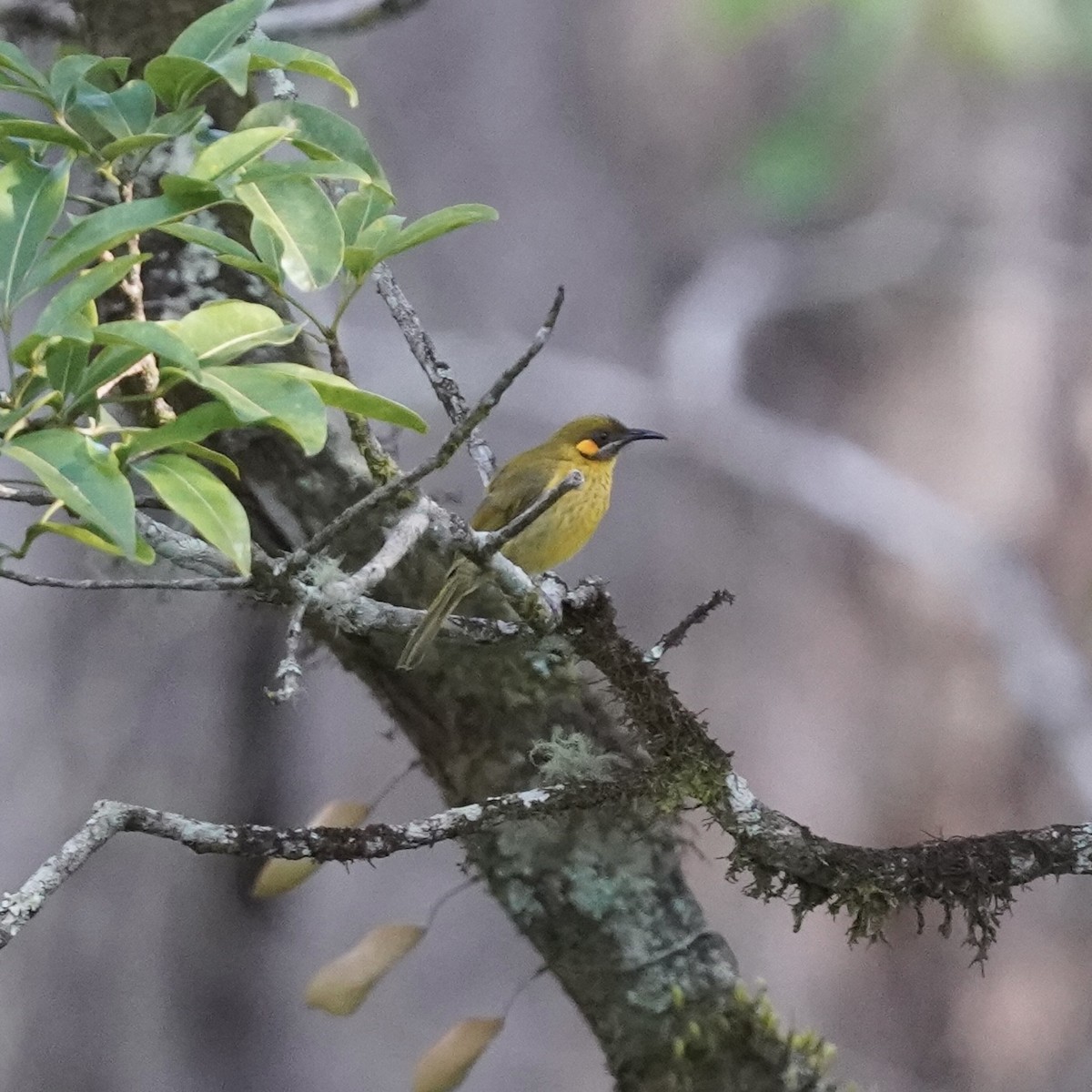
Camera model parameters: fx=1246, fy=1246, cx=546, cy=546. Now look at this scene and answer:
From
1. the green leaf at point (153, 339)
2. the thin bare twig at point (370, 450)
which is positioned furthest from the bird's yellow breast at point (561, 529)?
the green leaf at point (153, 339)

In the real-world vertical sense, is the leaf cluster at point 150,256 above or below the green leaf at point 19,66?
below

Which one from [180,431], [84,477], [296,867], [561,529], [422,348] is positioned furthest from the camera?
[561,529]

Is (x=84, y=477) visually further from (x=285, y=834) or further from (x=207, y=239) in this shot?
(x=285, y=834)

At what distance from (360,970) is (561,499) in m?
0.59

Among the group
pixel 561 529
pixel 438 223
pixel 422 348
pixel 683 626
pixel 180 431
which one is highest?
pixel 561 529

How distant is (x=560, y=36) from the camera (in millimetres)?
2430

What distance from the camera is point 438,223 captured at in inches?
33.9

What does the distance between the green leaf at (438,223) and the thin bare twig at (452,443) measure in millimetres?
113

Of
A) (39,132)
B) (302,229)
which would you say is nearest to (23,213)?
(39,132)

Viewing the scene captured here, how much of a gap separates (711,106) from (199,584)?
73.0 inches

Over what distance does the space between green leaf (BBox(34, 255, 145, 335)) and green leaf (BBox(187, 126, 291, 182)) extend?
0.07 meters

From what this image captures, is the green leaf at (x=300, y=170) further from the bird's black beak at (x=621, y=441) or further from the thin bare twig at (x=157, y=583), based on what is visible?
the bird's black beak at (x=621, y=441)

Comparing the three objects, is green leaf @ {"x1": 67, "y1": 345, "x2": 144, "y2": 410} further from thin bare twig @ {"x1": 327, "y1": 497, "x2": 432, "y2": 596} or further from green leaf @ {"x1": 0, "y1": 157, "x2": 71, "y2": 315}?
thin bare twig @ {"x1": 327, "y1": 497, "x2": 432, "y2": 596}

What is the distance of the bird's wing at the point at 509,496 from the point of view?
1.57 meters
